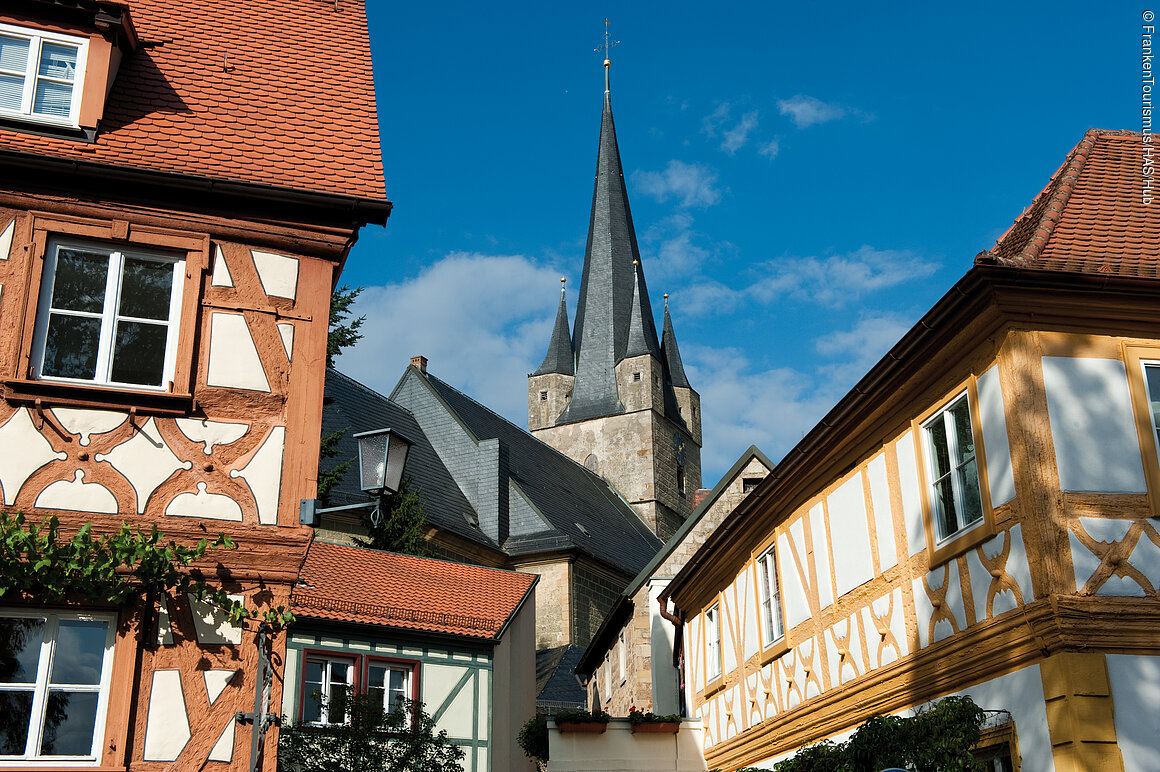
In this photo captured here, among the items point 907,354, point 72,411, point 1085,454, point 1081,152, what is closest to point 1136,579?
point 1085,454

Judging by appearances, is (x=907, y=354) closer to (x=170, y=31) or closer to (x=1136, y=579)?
(x=1136, y=579)

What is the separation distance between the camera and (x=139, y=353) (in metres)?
8.20

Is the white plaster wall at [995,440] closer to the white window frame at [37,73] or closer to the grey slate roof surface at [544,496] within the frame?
the white window frame at [37,73]

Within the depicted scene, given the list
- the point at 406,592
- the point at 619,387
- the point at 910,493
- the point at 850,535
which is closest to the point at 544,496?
the point at 619,387

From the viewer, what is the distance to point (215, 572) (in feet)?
25.6

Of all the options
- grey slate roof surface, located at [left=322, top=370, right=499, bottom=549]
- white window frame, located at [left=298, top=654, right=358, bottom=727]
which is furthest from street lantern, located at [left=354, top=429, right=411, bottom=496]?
grey slate roof surface, located at [left=322, top=370, right=499, bottom=549]

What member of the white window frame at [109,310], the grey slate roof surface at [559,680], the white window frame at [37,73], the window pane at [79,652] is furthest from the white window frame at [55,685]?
the grey slate roof surface at [559,680]

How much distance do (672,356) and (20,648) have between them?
5293cm

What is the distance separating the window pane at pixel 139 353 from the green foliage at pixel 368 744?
18.9ft

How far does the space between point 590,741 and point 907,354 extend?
9.11m

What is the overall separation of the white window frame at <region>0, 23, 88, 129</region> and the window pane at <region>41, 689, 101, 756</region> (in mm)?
4113

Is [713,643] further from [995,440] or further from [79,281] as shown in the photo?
[79,281]

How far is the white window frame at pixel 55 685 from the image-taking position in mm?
7113

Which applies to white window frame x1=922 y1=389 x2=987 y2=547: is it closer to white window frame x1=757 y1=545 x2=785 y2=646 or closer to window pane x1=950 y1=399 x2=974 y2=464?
window pane x1=950 y1=399 x2=974 y2=464
